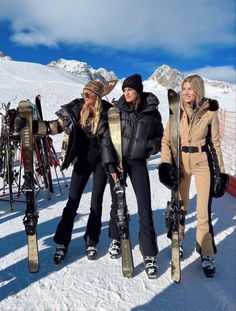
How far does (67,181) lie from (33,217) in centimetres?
471

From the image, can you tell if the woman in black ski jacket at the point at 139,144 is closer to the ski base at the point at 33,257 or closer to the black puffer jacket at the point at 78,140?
the black puffer jacket at the point at 78,140

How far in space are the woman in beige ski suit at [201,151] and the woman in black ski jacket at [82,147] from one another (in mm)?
769

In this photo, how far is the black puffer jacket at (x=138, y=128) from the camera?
398cm

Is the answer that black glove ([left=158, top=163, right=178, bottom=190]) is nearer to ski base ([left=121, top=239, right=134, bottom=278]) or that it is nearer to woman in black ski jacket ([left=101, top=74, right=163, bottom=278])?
woman in black ski jacket ([left=101, top=74, right=163, bottom=278])

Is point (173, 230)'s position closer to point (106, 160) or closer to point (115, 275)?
point (115, 275)

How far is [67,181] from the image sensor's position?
8570 millimetres

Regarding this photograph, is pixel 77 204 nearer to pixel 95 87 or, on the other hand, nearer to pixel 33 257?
pixel 33 257

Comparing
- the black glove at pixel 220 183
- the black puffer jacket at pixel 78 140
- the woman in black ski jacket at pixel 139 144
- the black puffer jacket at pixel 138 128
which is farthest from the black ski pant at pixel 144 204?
the black glove at pixel 220 183

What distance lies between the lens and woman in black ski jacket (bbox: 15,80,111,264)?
3902mm

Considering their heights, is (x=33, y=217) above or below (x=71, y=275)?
above

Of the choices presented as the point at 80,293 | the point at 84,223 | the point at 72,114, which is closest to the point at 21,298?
the point at 80,293

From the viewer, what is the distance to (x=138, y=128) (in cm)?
398

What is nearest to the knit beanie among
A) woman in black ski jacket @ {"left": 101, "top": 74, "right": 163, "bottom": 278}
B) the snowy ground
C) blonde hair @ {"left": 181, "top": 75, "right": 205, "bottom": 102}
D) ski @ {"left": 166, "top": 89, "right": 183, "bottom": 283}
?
woman in black ski jacket @ {"left": 101, "top": 74, "right": 163, "bottom": 278}

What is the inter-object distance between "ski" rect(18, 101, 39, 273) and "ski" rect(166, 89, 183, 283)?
1477mm
